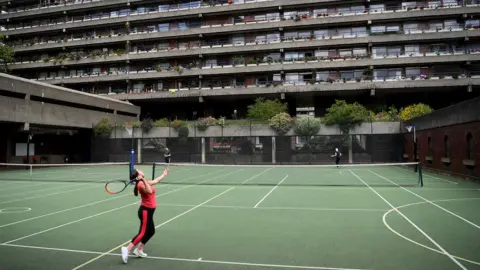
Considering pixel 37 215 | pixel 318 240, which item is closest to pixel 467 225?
pixel 318 240

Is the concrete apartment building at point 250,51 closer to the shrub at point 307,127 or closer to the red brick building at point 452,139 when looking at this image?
the shrub at point 307,127

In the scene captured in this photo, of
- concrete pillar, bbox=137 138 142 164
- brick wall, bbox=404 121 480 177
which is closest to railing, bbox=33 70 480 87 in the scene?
→ concrete pillar, bbox=137 138 142 164

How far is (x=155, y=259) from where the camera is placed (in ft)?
21.5

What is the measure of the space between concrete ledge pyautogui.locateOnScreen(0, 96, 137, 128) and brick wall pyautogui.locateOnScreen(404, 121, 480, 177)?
3616 cm

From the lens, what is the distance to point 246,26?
170 feet

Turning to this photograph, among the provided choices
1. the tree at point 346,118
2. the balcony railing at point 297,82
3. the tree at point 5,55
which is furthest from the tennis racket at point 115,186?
the tree at point 5,55

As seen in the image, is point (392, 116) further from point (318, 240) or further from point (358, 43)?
point (318, 240)

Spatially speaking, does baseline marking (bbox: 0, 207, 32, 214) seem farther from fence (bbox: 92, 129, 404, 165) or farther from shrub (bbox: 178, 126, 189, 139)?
shrub (bbox: 178, 126, 189, 139)

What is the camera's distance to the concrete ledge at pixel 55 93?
109 ft

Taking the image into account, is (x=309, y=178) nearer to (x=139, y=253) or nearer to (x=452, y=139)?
(x=452, y=139)

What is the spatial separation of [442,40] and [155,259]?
172 ft

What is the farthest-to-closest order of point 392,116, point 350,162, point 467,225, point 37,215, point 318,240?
point 392,116, point 350,162, point 37,215, point 467,225, point 318,240

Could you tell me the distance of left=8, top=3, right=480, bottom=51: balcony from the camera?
156 ft

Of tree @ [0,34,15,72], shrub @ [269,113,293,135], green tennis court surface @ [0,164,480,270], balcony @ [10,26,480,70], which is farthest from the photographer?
tree @ [0,34,15,72]
